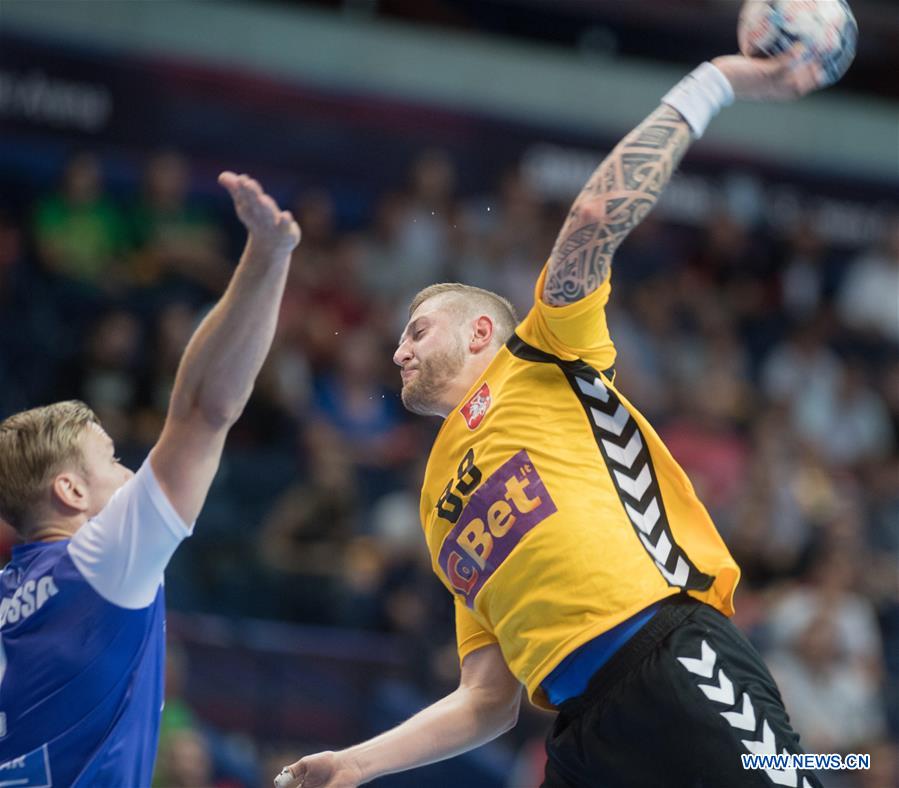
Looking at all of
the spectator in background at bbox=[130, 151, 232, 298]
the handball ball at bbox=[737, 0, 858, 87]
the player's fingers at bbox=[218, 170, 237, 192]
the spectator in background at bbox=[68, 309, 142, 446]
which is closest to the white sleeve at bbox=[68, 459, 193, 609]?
the player's fingers at bbox=[218, 170, 237, 192]

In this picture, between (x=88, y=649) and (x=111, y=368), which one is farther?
(x=111, y=368)

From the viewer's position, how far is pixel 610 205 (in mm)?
4176

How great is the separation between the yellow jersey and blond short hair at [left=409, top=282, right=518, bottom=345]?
0.28 meters

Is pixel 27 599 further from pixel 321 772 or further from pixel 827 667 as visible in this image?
pixel 827 667

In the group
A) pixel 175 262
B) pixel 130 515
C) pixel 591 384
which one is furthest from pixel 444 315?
pixel 175 262

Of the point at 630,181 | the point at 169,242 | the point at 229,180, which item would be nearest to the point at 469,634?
the point at 630,181

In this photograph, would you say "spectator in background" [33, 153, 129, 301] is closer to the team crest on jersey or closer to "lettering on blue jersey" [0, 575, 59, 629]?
the team crest on jersey

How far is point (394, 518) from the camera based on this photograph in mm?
10719

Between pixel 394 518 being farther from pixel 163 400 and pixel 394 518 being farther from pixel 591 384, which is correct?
pixel 591 384

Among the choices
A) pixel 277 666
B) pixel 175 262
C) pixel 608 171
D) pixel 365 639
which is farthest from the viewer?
pixel 175 262

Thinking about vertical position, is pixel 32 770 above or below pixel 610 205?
below

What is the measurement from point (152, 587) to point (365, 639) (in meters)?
5.77

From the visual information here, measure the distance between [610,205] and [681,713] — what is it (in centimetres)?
148

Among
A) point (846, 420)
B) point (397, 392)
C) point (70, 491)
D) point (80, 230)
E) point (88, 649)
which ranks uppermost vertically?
point (70, 491)
